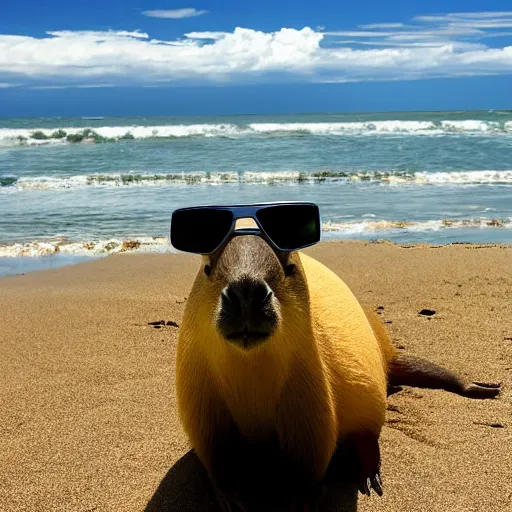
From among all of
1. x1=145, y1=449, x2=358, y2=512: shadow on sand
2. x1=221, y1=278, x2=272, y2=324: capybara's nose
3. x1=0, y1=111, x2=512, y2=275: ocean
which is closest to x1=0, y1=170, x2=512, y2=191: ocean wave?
x1=0, y1=111, x2=512, y2=275: ocean

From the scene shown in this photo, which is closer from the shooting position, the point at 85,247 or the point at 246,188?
the point at 85,247

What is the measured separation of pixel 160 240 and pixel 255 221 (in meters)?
7.91

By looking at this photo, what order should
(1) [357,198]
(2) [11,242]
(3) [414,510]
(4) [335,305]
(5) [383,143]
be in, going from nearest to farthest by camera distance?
(3) [414,510]
(4) [335,305]
(2) [11,242]
(1) [357,198]
(5) [383,143]

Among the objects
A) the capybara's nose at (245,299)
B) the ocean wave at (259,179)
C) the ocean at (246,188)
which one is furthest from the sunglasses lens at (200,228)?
the ocean wave at (259,179)

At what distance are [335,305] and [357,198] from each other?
11.6 metres

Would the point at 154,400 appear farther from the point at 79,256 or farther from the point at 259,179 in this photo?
the point at 259,179

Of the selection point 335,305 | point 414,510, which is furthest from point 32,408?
point 414,510

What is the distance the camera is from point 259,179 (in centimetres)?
1905

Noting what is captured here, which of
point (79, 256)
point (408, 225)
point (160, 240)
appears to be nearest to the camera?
point (79, 256)

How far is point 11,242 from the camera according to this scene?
1021 centimetres

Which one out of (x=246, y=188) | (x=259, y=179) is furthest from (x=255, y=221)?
(x=259, y=179)

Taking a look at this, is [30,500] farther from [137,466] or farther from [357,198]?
[357,198]

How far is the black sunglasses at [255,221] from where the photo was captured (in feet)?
8.23

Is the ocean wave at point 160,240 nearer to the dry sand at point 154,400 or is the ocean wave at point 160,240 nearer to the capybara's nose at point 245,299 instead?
the dry sand at point 154,400
